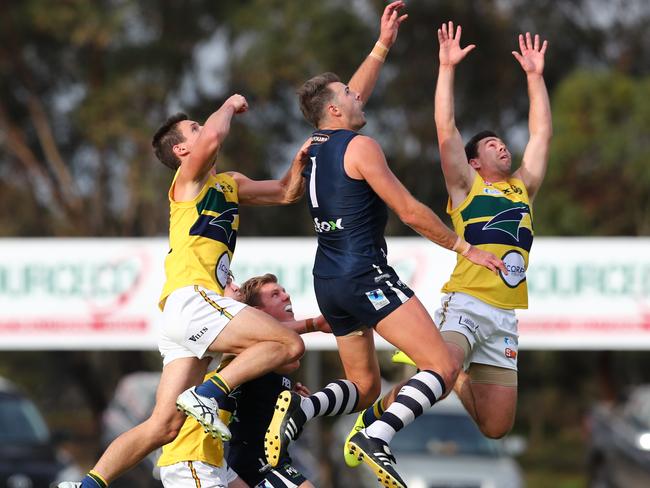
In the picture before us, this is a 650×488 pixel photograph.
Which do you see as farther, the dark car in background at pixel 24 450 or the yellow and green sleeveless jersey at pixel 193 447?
the dark car in background at pixel 24 450

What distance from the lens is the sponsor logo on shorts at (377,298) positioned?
744 centimetres

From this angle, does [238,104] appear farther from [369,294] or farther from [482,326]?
[482,326]

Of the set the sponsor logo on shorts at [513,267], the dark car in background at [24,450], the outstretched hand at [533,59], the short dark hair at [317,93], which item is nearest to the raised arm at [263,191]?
the short dark hair at [317,93]

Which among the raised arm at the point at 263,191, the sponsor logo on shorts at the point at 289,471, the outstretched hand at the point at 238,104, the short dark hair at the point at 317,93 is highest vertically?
the short dark hair at the point at 317,93

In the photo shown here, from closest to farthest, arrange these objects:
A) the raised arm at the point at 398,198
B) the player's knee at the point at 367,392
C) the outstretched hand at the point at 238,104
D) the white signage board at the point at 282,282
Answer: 1. the raised arm at the point at 398,198
2. the outstretched hand at the point at 238,104
3. the player's knee at the point at 367,392
4. the white signage board at the point at 282,282

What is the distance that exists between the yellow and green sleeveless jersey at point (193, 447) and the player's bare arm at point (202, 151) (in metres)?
1.15

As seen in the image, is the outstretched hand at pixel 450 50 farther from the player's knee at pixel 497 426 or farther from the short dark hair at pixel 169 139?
the player's knee at pixel 497 426

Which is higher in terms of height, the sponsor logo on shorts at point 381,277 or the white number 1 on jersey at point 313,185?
the white number 1 on jersey at point 313,185

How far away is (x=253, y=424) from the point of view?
25.7 feet

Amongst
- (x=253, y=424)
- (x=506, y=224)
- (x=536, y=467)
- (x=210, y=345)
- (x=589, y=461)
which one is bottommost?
(x=536, y=467)

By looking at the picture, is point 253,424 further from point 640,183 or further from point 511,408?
point 640,183

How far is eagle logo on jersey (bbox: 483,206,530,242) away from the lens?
27.1ft

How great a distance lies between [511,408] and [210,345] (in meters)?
2.08

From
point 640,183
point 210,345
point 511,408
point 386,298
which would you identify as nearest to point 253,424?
point 210,345
